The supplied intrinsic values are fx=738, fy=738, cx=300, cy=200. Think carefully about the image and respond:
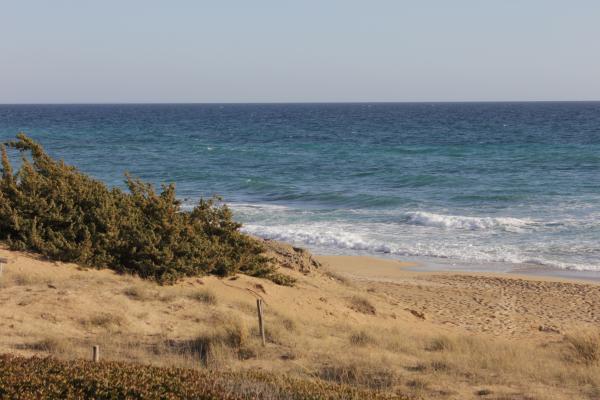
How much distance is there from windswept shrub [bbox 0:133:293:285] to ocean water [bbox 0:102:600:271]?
31.6 ft

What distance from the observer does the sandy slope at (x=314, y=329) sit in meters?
9.36

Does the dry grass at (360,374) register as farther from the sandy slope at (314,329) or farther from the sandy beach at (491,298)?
the sandy beach at (491,298)

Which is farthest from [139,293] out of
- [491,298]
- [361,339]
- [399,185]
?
[399,185]

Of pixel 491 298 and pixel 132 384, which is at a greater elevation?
pixel 132 384

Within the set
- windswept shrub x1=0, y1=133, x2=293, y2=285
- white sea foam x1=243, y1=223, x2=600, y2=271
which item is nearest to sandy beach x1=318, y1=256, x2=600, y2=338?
white sea foam x1=243, y1=223, x2=600, y2=271

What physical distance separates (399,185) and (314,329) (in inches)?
1067

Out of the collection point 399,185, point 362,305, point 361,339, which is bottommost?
point 399,185

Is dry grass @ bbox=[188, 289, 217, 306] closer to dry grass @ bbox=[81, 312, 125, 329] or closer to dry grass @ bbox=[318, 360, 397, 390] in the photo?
dry grass @ bbox=[81, 312, 125, 329]

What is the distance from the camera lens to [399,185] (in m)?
38.6

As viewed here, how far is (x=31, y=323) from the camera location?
10695 mm

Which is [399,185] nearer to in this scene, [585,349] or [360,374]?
[585,349]

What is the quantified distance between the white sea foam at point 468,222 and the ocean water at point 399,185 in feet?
0.25

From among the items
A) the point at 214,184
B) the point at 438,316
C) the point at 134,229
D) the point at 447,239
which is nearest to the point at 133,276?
the point at 134,229

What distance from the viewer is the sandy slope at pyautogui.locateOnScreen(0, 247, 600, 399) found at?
30.7ft
